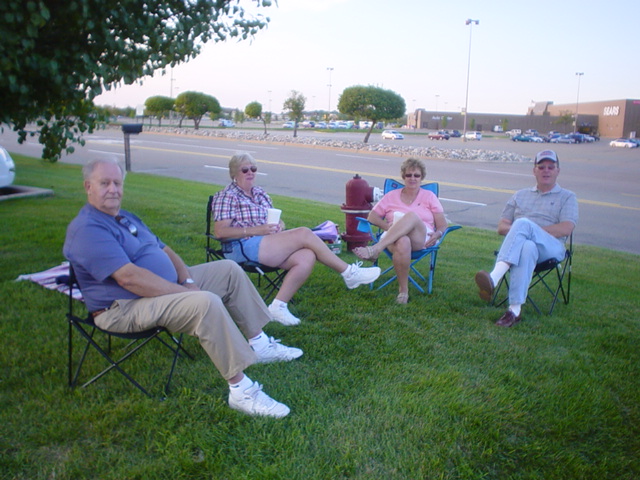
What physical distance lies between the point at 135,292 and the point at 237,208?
1780 mm

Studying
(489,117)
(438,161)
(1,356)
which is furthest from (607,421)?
(489,117)

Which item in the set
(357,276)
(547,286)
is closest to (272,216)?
(357,276)

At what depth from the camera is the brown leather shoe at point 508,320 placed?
458 centimetres

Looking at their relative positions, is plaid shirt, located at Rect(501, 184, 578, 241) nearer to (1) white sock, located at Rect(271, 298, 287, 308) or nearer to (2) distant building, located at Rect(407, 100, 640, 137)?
(1) white sock, located at Rect(271, 298, 287, 308)

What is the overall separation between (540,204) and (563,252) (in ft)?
1.76

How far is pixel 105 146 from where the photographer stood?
25.9 metres

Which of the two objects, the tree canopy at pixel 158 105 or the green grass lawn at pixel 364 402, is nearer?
the green grass lawn at pixel 364 402

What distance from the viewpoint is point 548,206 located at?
5.37 m

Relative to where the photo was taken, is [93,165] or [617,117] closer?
[93,165]

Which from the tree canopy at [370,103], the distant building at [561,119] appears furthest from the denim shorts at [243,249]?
the distant building at [561,119]

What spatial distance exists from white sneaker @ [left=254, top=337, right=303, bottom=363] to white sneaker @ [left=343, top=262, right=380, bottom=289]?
47.5 inches

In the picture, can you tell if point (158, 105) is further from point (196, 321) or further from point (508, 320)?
point (196, 321)

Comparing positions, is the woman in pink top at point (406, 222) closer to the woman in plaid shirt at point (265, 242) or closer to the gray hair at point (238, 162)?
the woman in plaid shirt at point (265, 242)

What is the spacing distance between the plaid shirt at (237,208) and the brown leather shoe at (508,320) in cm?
209
